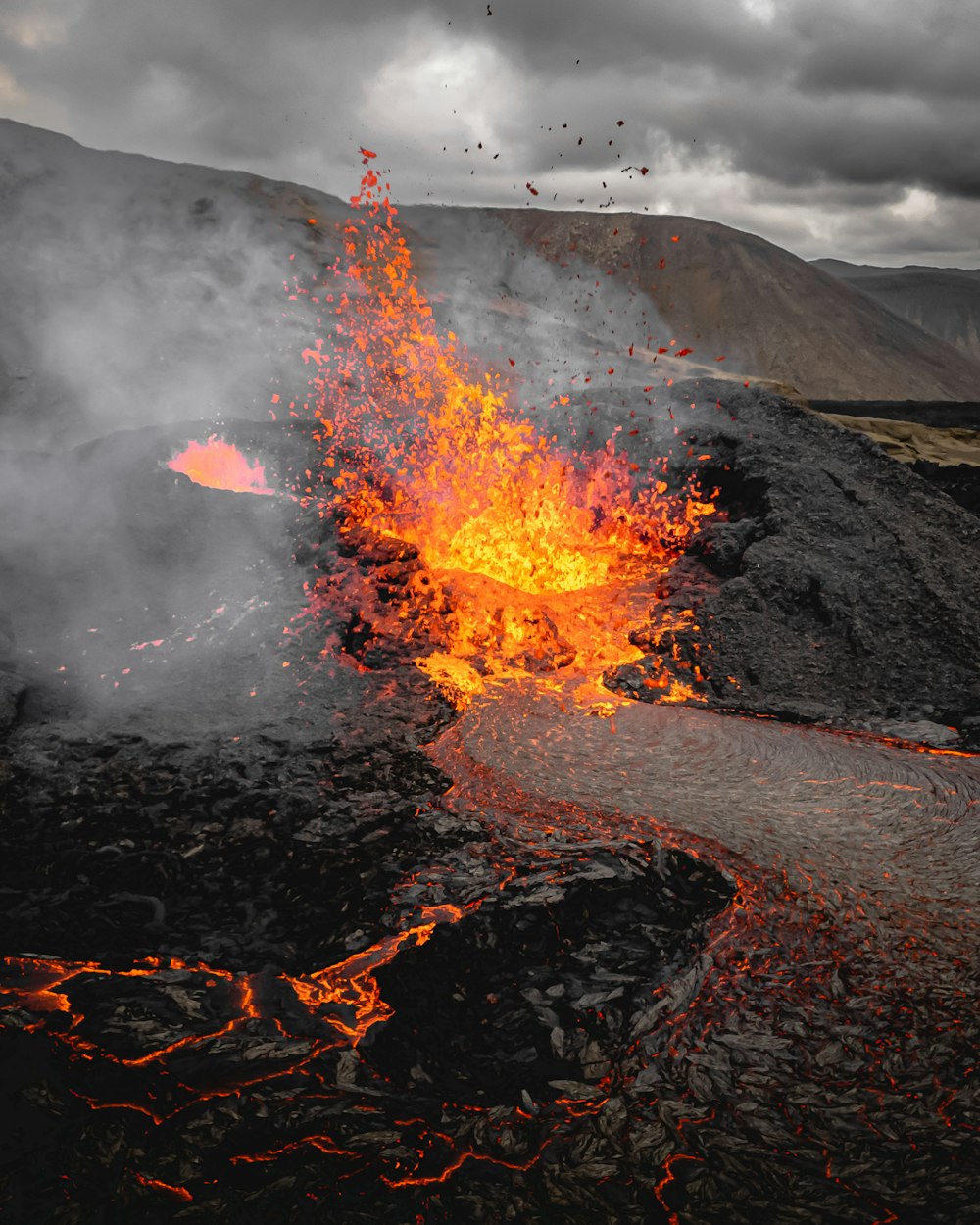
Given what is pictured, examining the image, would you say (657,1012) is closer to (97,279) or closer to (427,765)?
(427,765)

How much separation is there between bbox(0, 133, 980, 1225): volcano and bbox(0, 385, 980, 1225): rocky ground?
0.02m

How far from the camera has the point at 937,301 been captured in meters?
126

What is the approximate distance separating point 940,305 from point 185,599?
148457mm

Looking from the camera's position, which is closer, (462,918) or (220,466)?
(462,918)

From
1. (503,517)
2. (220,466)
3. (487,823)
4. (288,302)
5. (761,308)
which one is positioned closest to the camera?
(487,823)

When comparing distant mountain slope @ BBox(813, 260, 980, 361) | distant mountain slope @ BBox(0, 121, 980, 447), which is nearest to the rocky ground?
distant mountain slope @ BBox(0, 121, 980, 447)

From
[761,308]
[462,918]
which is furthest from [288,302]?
[761,308]

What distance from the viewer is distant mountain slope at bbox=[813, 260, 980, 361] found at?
120 m

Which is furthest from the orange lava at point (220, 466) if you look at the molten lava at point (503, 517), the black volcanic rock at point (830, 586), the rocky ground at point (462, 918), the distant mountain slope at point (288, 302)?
the black volcanic rock at point (830, 586)

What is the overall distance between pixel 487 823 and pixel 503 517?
438cm

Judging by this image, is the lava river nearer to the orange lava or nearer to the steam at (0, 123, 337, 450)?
the orange lava

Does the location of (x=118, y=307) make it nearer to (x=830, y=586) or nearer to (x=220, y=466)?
(x=220, y=466)

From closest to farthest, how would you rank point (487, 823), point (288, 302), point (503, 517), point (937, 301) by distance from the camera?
point (487, 823)
point (503, 517)
point (288, 302)
point (937, 301)

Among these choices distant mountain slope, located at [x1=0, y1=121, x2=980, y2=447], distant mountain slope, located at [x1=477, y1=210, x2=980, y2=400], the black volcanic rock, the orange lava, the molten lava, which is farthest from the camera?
distant mountain slope, located at [x1=477, y1=210, x2=980, y2=400]
